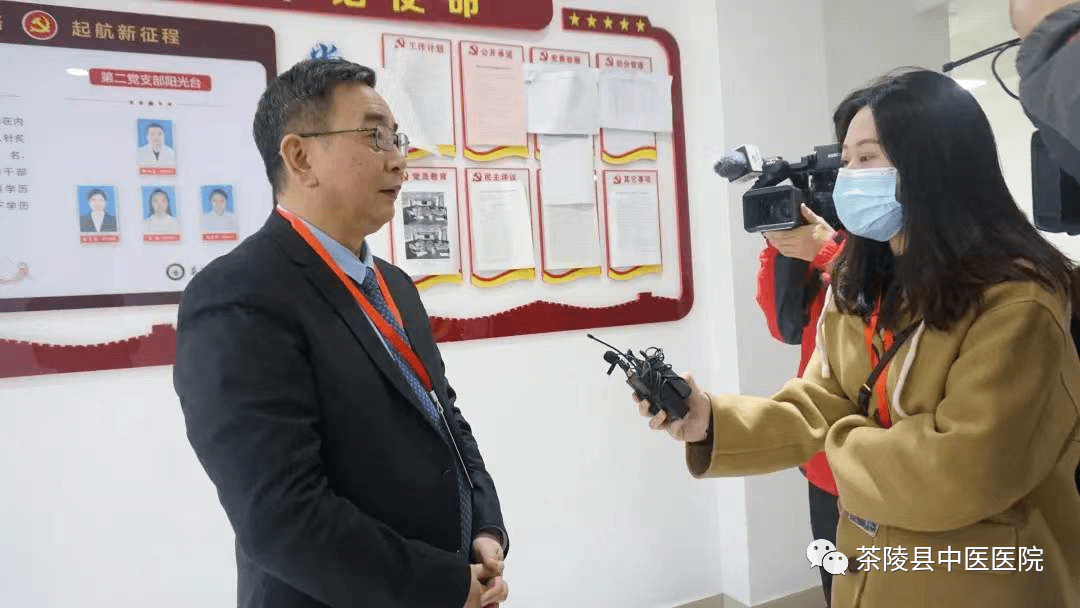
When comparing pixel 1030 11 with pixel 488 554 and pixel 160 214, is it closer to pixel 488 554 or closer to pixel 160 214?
pixel 488 554

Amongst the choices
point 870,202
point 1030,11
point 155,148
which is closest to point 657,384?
point 870,202

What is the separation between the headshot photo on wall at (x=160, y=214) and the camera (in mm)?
1959

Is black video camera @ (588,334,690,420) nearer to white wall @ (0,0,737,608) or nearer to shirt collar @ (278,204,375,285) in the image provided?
shirt collar @ (278,204,375,285)

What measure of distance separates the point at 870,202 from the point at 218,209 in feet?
5.29

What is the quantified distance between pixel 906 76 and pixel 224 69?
167cm

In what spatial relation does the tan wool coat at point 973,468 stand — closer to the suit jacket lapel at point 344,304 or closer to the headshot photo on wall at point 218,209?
the suit jacket lapel at point 344,304

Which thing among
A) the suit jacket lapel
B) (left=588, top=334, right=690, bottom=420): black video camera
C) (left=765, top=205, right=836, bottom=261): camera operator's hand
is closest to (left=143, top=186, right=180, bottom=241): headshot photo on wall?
the suit jacket lapel

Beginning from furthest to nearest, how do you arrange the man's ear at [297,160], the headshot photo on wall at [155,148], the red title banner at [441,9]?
the red title banner at [441,9] < the headshot photo on wall at [155,148] < the man's ear at [297,160]

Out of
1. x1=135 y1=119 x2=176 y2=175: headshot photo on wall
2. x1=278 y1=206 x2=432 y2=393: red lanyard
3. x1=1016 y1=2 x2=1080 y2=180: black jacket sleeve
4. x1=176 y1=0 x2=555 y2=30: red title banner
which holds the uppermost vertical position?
x1=176 y1=0 x2=555 y2=30: red title banner

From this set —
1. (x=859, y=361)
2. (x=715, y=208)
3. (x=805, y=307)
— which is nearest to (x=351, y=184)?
(x=859, y=361)

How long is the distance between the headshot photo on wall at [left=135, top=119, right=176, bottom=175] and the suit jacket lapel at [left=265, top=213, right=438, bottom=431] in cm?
96

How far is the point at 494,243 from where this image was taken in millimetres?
2383

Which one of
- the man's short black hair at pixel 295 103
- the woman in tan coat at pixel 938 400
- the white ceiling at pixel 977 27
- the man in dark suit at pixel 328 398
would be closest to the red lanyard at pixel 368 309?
the man in dark suit at pixel 328 398

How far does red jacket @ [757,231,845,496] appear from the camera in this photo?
1.78 metres
